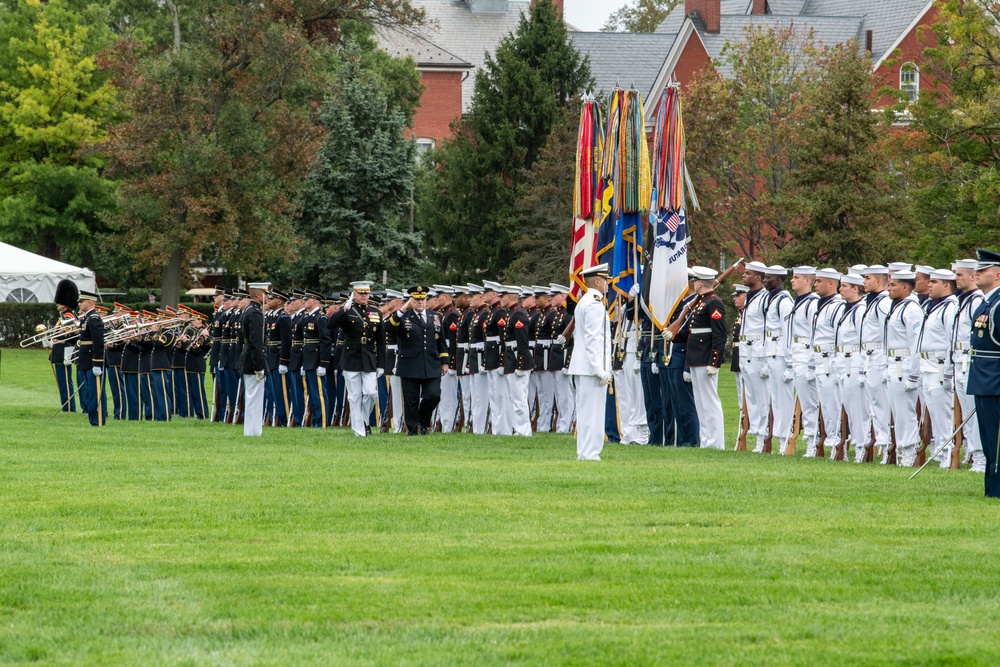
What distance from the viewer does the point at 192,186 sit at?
45.1 metres

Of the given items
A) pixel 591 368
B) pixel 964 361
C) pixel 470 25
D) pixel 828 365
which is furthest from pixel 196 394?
pixel 470 25

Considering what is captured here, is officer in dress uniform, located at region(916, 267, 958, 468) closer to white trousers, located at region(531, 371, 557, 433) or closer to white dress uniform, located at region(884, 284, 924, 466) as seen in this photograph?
white dress uniform, located at region(884, 284, 924, 466)

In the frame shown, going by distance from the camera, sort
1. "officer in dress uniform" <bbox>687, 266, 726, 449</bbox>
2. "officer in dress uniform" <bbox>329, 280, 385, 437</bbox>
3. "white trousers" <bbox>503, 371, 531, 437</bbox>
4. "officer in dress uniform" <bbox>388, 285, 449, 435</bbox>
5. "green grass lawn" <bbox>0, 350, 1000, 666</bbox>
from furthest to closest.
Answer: "white trousers" <bbox>503, 371, 531, 437</bbox>, "officer in dress uniform" <bbox>329, 280, 385, 437</bbox>, "officer in dress uniform" <bbox>388, 285, 449, 435</bbox>, "officer in dress uniform" <bbox>687, 266, 726, 449</bbox>, "green grass lawn" <bbox>0, 350, 1000, 666</bbox>

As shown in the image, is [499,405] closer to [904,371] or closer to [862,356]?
[862,356]

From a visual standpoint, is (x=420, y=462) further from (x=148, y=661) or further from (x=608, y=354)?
(x=148, y=661)

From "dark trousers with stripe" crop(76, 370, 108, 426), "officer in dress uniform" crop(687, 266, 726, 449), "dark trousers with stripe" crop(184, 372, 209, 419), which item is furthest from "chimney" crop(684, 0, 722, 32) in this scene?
"officer in dress uniform" crop(687, 266, 726, 449)

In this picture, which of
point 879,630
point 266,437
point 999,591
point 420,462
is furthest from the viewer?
point 266,437

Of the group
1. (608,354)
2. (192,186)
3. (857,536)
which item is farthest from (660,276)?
(192,186)

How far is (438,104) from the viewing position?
7794 cm

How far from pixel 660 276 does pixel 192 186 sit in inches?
1104

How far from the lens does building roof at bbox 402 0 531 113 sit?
8512 cm

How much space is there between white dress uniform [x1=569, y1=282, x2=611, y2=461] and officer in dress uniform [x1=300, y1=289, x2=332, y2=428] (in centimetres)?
749

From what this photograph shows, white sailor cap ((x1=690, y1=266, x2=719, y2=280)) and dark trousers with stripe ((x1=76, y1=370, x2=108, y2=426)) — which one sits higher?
white sailor cap ((x1=690, y1=266, x2=719, y2=280))

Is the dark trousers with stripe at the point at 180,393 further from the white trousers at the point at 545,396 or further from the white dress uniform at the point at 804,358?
the white dress uniform at the point at 804,358
